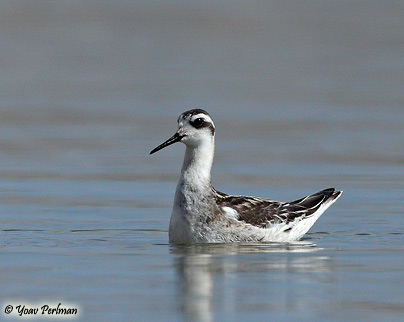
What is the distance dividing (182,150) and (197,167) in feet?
28.1

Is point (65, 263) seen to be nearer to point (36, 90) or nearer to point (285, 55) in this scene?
point (36, 90)

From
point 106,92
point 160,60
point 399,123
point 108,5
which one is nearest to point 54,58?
point 160,60

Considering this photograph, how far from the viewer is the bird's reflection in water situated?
13.1m

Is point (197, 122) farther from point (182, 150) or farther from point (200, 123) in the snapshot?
point (182, 150)

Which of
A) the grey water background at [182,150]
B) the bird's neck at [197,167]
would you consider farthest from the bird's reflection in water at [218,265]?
the bird's neck at [197,167]

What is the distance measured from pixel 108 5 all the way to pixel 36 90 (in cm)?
1438

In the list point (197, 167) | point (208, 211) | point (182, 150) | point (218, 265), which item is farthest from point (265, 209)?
point (182, 150)

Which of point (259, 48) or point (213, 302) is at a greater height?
point (259, 48)

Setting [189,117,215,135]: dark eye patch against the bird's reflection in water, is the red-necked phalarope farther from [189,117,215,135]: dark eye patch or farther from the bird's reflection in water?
the bird's reflection in water

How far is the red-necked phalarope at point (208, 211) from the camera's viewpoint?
17.0m

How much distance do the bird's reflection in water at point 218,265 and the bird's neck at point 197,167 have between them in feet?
3.19

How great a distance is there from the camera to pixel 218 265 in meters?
15.3

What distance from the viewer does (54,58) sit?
3897 centimetres

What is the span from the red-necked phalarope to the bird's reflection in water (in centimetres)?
22
